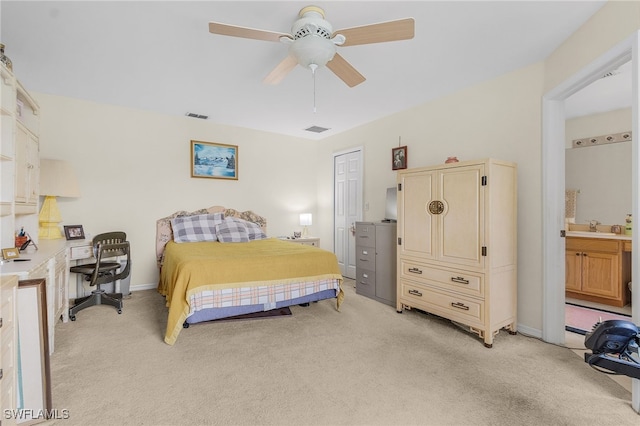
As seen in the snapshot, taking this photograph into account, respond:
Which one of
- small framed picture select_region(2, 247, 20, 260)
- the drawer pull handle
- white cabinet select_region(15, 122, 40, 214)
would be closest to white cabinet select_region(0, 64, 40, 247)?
white cabinet select_region(15, 122, 40, 214)

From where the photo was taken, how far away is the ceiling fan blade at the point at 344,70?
2.40 meters

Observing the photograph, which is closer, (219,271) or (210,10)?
(210,10)

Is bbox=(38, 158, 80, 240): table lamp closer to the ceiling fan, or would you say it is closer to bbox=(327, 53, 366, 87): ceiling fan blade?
the ceiling fan

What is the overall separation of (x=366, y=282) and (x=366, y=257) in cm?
36

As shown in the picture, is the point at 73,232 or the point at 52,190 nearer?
the point at 52,190

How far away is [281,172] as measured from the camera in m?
5.92

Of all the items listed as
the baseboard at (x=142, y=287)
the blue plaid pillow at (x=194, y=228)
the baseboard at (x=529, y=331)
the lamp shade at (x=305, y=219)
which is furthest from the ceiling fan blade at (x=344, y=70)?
the baseboard at (x=142, y=287)

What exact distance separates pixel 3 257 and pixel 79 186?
2349 mm

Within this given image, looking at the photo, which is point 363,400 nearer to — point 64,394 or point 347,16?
point 64,394

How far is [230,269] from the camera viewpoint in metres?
3.04

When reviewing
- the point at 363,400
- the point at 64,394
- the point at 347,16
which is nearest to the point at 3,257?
the point at 64,394

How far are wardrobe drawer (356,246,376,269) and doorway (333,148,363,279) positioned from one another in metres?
0.89

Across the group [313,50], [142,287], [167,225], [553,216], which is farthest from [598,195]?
[142,287]

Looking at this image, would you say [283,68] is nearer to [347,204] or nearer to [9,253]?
[9,253]
